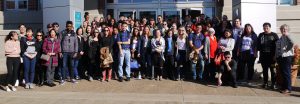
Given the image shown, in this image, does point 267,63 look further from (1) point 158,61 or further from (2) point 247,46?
(1) point 158,61

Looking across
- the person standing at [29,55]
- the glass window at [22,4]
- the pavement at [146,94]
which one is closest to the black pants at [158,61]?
the pavement at [146,94]

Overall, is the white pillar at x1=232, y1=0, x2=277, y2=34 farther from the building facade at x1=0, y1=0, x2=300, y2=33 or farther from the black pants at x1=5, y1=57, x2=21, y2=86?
the black pants at x1=5, y1=57, x2=21, y2=86

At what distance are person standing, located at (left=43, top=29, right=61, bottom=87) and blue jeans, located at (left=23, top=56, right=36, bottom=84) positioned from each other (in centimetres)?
35

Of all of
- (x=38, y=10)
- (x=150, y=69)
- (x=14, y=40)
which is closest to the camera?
(x=14, y=40)

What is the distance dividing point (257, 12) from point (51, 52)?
7415mm

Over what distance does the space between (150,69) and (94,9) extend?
934 centimetres

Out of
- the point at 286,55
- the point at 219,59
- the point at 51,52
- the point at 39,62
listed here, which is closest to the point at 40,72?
the point at 39,62

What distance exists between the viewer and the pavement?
387 inches

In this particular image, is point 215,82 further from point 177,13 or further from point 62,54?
point 177,13

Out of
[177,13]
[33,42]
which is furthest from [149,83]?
[177,13]

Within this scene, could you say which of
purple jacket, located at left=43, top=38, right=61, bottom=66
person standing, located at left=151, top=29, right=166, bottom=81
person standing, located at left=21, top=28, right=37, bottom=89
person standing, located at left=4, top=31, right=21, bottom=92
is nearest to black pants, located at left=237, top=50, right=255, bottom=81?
person standing, located at left=151, top=29, right=166, bottom=81

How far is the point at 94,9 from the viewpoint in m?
21.8

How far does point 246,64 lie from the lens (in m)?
12.9

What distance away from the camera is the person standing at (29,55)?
→ 38.9 feet
